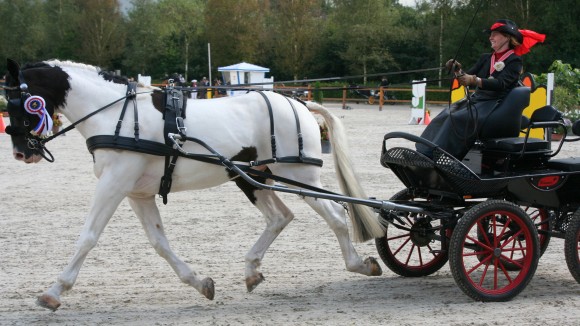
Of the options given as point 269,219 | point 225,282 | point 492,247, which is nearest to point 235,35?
point 269,219

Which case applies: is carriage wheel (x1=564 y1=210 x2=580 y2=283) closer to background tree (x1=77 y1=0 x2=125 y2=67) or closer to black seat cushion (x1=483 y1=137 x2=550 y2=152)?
black seat cushion (x1=483 y1=137 x2=550 y2=152)

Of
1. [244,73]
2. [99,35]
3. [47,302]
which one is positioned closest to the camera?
[47,302]

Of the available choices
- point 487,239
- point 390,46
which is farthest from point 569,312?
point 390,46

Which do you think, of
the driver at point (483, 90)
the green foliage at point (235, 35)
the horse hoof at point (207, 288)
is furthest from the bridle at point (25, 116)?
the green foliage at point (235, 35)

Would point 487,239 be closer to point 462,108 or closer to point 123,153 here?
point 462,108

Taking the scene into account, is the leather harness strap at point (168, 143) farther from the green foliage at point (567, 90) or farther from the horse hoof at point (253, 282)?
the green foliage at point (567, 90)

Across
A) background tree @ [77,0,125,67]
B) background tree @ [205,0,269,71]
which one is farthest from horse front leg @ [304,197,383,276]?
background tree @ [77,0,125,67]

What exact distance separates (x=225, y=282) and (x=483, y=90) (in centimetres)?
256

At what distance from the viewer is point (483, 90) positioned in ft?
19.2

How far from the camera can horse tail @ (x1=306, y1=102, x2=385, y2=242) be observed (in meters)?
5.93

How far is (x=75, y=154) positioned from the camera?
16.2 meters

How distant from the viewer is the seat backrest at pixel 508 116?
18.3 ft

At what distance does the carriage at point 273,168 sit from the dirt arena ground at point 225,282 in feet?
0.70

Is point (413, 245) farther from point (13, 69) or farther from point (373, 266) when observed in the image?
point (13, 69)
